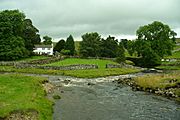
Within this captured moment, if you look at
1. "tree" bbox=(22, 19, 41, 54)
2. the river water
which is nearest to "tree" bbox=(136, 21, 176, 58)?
"tree" bbox=(22, 19, 41, 54)

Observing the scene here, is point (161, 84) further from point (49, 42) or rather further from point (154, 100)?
point (49, 42)

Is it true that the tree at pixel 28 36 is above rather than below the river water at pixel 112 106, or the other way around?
above

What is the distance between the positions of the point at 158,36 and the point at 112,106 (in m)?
83.9

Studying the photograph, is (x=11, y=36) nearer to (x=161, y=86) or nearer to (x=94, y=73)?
(x=94, y=73)

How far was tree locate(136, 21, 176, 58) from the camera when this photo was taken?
114 metres

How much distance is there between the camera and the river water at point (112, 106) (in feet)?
104

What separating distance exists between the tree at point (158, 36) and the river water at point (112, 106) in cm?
6760

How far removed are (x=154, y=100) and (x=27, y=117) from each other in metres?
21.1

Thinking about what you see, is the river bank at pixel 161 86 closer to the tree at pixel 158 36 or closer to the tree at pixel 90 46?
the tree at pixel 158 36

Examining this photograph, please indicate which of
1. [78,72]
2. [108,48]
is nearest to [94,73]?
[78,72]

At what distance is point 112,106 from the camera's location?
37.5 meters

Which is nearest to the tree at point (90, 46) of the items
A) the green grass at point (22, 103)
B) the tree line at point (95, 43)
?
the tree line at point (95, 43)

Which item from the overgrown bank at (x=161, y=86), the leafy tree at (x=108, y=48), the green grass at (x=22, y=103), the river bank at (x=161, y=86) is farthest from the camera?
the leafy tree at (x=108, y=48)

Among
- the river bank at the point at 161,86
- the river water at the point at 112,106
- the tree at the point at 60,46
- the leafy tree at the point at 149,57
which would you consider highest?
the tree at the point at 60,46
